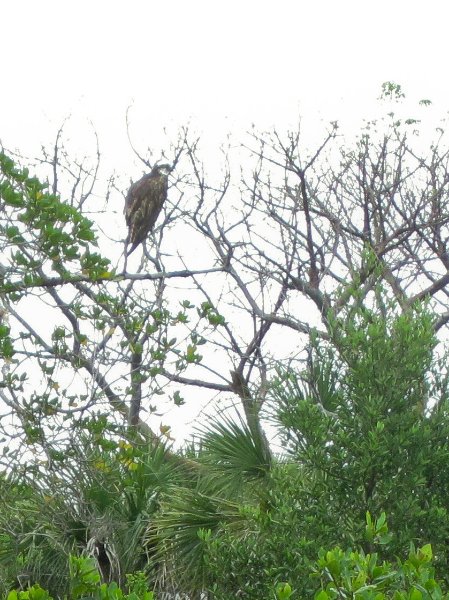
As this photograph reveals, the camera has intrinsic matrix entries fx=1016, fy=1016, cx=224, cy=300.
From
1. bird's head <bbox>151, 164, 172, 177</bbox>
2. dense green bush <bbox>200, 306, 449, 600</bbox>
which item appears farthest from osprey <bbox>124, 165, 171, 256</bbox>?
dense green bush <bbox>200, 306, 449, 600</bbox>

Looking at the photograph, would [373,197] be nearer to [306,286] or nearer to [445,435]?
[306,286]

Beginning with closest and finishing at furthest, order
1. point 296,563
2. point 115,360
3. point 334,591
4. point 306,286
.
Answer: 1. point 334,591
2. point 296,563
3. point 115,360
4. point 306,286

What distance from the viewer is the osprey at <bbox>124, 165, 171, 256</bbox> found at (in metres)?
8.28

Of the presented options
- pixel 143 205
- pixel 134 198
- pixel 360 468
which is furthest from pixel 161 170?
pixel 360 468

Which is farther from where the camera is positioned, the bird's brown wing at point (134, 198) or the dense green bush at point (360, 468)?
the bird's brown wing at point (134, 198)

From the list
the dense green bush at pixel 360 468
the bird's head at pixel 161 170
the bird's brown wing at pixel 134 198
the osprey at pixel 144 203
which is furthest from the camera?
the bird's head at pixel 161 170

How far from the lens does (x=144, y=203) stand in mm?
Result: 8648

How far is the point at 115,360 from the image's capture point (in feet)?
18.4

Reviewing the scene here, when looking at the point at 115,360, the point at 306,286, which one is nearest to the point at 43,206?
the point at 115,360

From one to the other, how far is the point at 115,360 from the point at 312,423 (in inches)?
44.8

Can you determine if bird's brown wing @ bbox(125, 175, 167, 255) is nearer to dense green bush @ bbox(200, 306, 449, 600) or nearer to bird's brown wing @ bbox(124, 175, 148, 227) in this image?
bird's brown wing @ bbox(124, 175, 148, 227)

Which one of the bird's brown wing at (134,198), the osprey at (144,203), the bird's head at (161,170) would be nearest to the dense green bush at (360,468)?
the osprey at (144,203)

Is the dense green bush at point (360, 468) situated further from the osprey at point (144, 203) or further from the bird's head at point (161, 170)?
the bird's head at point (161, 170)

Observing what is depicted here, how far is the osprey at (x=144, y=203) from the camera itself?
326 inches
